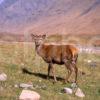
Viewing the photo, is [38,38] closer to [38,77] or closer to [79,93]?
[38,77]

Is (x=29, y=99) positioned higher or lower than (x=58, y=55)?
lower

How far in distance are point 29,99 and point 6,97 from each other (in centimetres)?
132

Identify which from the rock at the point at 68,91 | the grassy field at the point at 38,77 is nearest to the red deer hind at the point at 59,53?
the grassy field at the point at 38,77

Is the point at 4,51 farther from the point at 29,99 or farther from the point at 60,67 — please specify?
the point at 29,99

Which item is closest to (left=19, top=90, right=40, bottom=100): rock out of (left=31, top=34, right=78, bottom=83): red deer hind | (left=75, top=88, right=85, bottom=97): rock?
(left=75, top=88, right=85, bottom=97): rock

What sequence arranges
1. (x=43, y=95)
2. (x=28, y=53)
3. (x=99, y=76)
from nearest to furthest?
(x=43, y=95) → (x=99, y=76) → (x=28, y=53)

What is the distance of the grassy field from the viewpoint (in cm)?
1750

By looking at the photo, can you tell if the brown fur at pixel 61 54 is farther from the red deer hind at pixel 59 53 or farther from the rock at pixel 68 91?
the rock at pixel 68 91

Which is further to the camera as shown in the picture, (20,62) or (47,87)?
(20,62)

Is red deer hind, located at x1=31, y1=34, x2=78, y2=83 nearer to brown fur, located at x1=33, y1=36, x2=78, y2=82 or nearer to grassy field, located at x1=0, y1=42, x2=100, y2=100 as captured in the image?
brown fur, located at x1=33, y1=36, x2=78, y2=82

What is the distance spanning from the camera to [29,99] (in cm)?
1547

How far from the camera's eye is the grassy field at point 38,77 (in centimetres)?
1750

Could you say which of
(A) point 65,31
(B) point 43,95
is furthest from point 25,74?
(A) point 65,31

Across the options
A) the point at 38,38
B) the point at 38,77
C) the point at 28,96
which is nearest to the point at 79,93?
the point at 28,96
